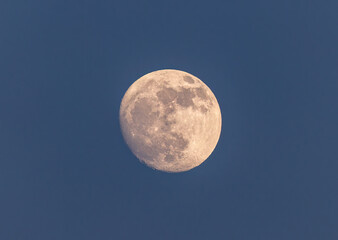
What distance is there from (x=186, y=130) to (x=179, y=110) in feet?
3.63

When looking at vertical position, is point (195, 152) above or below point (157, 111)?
below

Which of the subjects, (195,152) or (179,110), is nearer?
(179,110)

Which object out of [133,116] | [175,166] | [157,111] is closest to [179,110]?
[157,111]

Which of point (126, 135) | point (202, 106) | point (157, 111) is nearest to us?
point (157, 111)

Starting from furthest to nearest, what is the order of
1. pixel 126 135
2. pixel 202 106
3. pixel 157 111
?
1. pixel 126 135
2. pixel 202 106
3. pixel 157 111

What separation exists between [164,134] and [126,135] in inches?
98.1

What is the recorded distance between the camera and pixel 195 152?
11703 mm

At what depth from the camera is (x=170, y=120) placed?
1073cm

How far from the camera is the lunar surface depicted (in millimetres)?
10828

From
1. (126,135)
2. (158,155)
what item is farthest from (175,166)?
(126,135)

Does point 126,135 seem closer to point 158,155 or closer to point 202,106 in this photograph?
point 158,155

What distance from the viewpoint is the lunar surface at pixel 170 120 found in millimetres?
10828

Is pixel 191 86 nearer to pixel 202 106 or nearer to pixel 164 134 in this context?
pixel 202 106

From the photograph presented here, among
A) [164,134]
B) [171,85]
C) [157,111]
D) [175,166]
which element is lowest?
[175,166]
